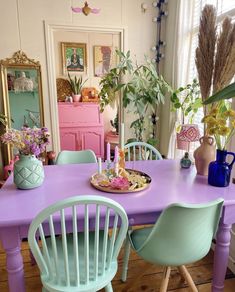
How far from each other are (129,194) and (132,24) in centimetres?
257

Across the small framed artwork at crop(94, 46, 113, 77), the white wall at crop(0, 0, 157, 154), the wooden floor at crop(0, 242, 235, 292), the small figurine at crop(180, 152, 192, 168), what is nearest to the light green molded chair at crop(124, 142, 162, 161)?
the small figurine at crop(180, 152, 192, 168)

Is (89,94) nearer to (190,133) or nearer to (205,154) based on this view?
(190,133)

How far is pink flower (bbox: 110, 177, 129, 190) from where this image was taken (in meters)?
1.42

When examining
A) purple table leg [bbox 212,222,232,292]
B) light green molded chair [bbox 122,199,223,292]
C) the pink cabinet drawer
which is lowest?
purple table leg [bbox 212,222,232,292]

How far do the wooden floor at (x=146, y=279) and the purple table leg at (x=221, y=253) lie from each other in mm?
258

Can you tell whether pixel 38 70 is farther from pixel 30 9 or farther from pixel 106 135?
pixel 106 135

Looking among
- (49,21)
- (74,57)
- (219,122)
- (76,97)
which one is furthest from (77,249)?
(74,57)

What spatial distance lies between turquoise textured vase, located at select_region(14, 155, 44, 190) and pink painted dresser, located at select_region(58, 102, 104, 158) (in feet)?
9.18

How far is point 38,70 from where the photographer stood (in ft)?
9.86

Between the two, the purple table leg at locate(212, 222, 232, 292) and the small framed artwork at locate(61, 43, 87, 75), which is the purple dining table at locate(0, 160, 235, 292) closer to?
the purple table leg at locate(212, 222, 232, 292)

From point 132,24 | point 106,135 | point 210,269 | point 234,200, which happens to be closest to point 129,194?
point 234,200

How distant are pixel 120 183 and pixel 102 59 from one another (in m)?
3.81

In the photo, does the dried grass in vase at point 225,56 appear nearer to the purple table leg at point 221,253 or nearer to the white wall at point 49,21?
the purple table leg at point 221,253

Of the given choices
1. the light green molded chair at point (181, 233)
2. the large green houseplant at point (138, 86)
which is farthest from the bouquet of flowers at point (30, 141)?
the large green houseplant at point (138, 86)
